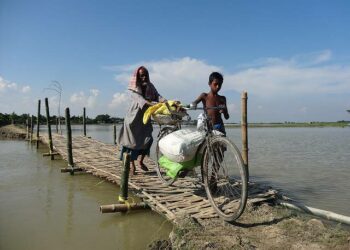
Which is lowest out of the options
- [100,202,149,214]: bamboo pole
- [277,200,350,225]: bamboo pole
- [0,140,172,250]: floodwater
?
[0,140,172,250]: floodwater

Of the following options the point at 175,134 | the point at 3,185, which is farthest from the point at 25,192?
the point at 175,134

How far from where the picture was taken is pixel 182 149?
4.04 m

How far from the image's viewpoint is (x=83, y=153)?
9938 millimetres

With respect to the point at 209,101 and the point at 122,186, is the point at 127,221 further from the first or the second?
the point at 209,101

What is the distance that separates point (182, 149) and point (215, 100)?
3.07ft

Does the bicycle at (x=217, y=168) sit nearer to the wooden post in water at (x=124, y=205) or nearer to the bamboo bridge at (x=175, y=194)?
the bamboo bridge at (x=175, y=194)

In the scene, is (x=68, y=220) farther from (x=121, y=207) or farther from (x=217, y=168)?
(x=217, y=168)

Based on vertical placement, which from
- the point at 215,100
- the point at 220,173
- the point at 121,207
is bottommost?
the point at 121,207

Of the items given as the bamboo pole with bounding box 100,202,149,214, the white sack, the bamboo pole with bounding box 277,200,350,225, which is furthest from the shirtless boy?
the bamboo pole with bounding box 100,202,149,214

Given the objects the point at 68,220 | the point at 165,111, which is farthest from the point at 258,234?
the point at 68,220

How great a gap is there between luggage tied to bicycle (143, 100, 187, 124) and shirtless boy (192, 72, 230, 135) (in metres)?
0.24

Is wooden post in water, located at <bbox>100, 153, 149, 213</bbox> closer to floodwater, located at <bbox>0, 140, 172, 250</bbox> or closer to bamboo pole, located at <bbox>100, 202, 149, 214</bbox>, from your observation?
bamboo pole, located at <bbox>100, 202, 149, 214</bbox>

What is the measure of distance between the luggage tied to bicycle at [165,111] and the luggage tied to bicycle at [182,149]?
29 cm

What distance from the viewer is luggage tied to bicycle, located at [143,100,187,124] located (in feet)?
14.7
